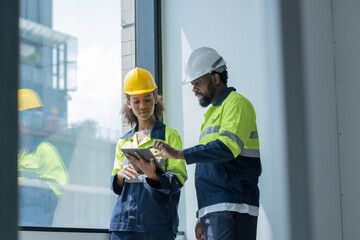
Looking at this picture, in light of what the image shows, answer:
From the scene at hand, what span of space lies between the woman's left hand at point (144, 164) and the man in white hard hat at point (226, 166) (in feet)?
0.60

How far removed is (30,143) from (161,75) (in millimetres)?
1420

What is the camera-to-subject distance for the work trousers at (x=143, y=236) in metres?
2.93

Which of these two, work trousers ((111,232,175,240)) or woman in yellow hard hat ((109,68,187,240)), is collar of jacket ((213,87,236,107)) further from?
work trousers ((111,232,175,240))

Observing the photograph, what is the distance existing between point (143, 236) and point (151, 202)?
200mm

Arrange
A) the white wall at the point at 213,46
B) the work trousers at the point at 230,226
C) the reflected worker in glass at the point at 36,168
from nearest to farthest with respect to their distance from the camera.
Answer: the work trousers at the point at 230,226 → the reflected worker in glass at the point at 36,168 → the white wall at the point at 213,46

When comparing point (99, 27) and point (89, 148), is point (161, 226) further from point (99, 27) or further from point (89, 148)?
point (99, 27)

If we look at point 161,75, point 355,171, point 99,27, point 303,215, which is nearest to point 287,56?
point 303,215

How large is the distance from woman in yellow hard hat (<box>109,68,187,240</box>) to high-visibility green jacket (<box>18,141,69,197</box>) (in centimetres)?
48

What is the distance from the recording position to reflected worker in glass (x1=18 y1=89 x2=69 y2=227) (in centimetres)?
322

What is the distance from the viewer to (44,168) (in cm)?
334

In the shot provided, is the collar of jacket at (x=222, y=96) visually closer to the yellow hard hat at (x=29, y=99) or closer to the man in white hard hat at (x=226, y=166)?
the man in white hard hat at (x=226, y=166)

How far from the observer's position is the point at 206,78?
2.86 m

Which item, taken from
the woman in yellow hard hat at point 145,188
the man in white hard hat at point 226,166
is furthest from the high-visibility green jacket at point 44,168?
the man in white hard hat at point 226,166

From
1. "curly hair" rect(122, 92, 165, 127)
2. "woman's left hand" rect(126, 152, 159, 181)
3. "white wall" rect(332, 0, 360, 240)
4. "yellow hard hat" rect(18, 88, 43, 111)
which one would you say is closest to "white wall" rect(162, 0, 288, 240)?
"white wall" rect(332, 0, 360, 240)
